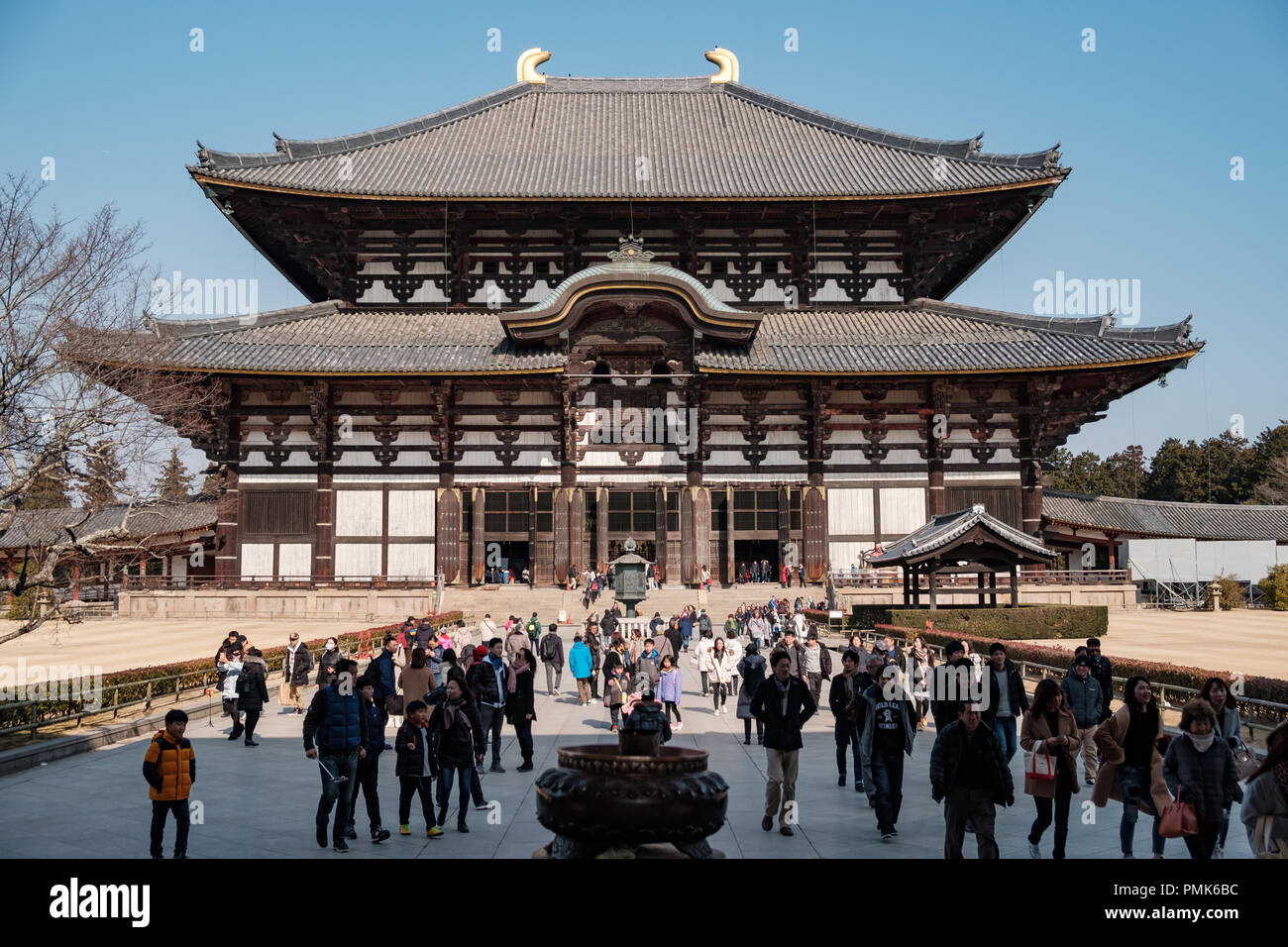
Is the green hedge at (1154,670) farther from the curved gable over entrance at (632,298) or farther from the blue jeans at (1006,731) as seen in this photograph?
the curved gable over entrance at (632,298)

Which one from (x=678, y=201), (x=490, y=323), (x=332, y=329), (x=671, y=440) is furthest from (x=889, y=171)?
(x=332, y=329)

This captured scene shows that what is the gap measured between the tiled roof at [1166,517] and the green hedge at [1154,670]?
Answer: 25206 millimetres

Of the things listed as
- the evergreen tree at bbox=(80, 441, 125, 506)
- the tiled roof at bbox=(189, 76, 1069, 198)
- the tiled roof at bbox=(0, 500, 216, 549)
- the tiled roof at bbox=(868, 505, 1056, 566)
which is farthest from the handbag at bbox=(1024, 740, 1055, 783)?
the tiled roof at bbox=(0, 500, 216, 549)

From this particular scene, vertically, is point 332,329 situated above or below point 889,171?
below

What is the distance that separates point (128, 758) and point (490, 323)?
94.0 feet

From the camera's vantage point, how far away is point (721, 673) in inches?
711

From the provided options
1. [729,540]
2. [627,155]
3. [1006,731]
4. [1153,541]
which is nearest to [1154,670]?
[1006,731]

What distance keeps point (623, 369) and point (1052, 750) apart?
31.3 meters

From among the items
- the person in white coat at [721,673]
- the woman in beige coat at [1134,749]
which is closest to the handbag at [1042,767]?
the woman in beige coat at [1134,749]

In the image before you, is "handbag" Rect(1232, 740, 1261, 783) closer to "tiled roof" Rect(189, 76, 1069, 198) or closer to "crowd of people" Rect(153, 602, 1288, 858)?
"crowd of people" Rect(153, 602, 1288, 858)

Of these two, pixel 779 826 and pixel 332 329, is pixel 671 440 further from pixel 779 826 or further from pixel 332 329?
pixel 779 826

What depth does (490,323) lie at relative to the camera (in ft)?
134

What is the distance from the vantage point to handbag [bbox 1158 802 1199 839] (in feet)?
25.4

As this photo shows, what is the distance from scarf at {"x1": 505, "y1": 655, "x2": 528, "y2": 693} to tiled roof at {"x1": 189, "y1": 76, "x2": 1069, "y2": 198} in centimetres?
2958
